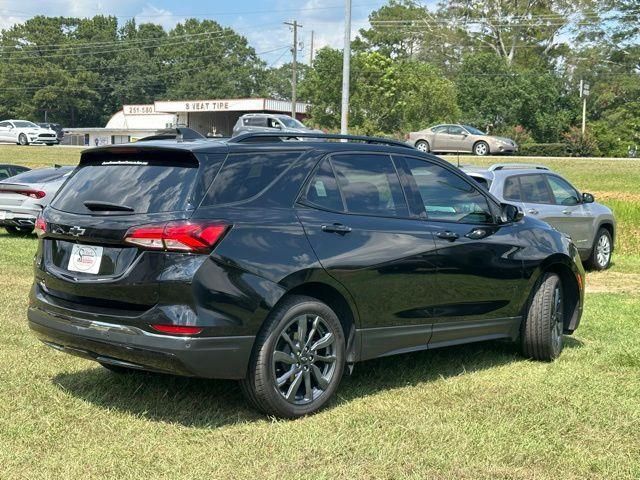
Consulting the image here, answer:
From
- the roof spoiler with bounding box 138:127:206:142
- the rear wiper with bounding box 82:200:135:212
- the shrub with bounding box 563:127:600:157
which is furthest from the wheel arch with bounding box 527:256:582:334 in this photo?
the shrub with bounding box 563:127:600:157

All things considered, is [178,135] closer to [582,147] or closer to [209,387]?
[209,387]

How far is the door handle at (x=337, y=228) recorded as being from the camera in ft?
16.1

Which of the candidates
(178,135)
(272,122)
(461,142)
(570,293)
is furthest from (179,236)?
(461,142)

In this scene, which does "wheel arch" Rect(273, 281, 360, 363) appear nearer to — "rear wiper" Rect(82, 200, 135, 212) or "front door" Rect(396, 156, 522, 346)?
"front door" Rect(396, 156, 522, 346)

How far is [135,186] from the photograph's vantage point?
4703 millimetres

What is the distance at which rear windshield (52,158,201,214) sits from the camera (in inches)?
178

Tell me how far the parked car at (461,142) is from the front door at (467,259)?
28.3 meters

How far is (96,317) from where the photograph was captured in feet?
15.0

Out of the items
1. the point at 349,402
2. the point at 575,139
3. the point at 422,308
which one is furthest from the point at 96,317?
the point at 575,139

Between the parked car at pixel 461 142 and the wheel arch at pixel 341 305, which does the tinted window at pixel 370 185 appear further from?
the parked car at pixel 461 142

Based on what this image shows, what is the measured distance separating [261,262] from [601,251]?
389 inches

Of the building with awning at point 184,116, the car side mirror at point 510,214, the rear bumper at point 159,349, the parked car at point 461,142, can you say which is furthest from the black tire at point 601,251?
the building with awning at point 184,116

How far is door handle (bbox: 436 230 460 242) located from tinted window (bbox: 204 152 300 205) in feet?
4.13

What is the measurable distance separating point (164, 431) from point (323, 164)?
1.96 metres
